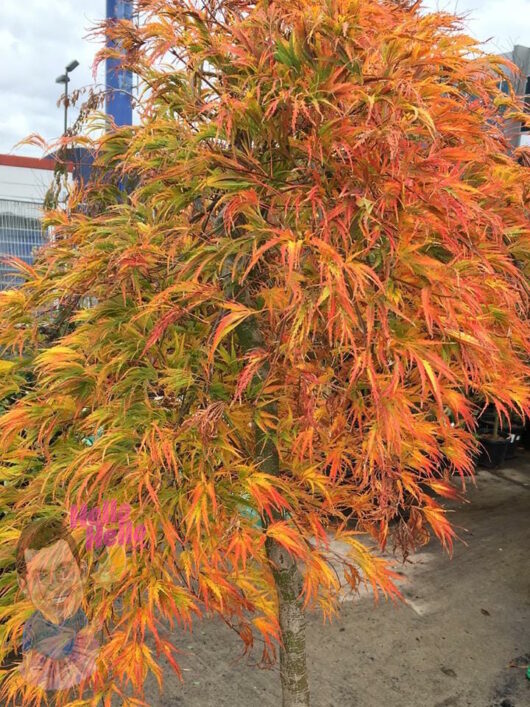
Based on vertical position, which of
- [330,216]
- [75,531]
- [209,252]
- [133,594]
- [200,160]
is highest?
[200,160]

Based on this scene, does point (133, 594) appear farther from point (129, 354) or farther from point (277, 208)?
point (277, 208)

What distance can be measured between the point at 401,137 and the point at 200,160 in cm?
55

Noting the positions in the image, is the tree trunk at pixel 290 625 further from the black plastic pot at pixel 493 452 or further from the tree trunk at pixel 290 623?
the black plastic pot at pixel 493 452

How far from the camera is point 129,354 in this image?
1746 mm

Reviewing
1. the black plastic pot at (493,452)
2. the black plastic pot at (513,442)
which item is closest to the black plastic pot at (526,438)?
the black plastic pot at (513,442)

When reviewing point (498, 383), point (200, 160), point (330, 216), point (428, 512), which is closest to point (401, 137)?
point (330, 216)

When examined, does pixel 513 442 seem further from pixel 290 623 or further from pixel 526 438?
pixel 290 623
